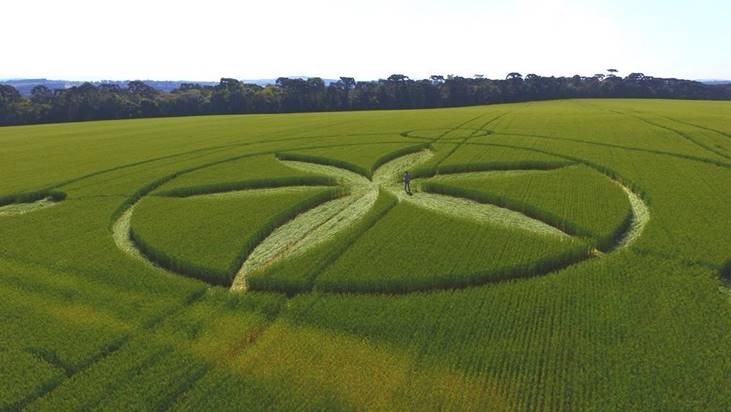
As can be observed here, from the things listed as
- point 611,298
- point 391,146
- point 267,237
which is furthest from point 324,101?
point 611,298

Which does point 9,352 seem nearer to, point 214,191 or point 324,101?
point 214,191

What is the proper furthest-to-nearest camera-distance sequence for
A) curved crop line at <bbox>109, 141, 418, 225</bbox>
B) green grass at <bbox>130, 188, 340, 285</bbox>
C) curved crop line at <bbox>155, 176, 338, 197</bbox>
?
curved crop line at <bbox>155, 176, 338, 197</bbox>
curved crop line at <bbox>109, 141, 418, 225</bbox>
green grass at <bbox>130, 188, 340, 285</bbox>

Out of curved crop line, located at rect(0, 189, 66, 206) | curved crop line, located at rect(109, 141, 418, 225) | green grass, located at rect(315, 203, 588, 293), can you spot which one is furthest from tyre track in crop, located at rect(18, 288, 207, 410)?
curved crop line, located at rect(0, 189, 66, 206)

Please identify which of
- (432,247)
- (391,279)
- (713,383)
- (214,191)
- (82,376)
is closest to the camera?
(713,383)

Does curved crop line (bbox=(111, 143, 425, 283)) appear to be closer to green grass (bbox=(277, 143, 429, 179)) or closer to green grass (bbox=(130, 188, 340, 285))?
→ green grass (bbox=(130, 188, 340, 285))

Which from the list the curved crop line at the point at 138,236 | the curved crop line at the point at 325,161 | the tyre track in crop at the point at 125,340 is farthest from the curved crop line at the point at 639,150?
the tyre track in crop at the point at 125,340

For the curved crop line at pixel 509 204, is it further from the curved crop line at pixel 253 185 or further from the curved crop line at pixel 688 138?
the curved crop line at pixel 688 138
